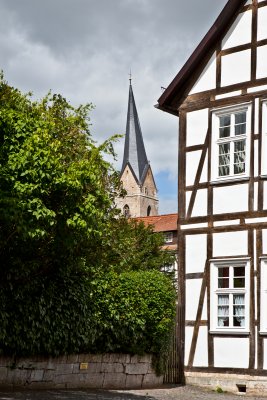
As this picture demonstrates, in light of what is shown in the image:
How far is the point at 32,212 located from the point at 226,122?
8.04m

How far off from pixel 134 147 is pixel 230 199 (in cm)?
8010

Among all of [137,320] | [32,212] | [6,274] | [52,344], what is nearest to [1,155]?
[32,212]

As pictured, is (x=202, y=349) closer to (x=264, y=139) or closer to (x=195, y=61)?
(x=264, y=139)

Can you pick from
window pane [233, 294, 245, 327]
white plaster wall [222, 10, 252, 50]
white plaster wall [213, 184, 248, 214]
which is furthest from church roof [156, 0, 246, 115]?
window pane [233, 294, 245, 327]

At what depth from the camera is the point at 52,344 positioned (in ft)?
47.4

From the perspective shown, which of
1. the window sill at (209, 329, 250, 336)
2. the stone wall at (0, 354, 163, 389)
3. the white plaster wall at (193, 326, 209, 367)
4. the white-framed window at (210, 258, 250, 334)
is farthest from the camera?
the white plaster wall at (193, 326, 209, 367)

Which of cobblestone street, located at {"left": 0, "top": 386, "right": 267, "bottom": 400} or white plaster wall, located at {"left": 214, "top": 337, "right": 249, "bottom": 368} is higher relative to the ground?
white plaster wall, located at {"left": 214, "top": 337, "right": 249, "bottom": 368}

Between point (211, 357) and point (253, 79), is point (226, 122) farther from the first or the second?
point (211, 357)

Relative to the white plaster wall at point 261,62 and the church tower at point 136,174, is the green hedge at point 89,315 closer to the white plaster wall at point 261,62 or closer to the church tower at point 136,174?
the white plaster wall at point 261,62

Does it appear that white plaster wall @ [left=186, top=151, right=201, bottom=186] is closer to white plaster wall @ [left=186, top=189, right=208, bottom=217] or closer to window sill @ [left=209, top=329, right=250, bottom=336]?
white plaster wall @ [left=186, top=189, right=208, bottom=217]

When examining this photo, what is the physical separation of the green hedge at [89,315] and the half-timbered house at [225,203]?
35.6 inches

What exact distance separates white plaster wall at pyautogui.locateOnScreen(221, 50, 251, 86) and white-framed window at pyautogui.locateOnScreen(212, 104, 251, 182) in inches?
29.7

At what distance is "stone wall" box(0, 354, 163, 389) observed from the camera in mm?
14008

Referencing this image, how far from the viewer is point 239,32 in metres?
18.2
